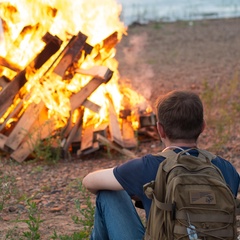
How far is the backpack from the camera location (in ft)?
10.4

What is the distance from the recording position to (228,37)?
1641 centimetres

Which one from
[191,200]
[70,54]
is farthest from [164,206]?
[70,54]

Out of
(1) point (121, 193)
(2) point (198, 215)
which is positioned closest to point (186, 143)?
(2) point (198, 215)

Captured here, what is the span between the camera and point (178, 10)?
22.8 m

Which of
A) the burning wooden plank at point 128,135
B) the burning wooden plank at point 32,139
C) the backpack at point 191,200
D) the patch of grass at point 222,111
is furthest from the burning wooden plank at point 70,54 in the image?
the backpack at point 191,200

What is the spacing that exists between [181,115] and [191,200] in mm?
445

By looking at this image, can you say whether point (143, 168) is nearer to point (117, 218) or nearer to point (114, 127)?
point (117, 218)

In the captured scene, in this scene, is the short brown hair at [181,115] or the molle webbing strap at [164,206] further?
the short brown hair at [181,115]

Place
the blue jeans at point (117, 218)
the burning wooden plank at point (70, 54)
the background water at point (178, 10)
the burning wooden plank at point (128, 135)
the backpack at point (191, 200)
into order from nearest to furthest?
the backpack at point (191, 200) < the blue jeans at point (117, 218) < the burning wooden plank at point (70, 54) < the burning wooden plank at point (128, 135) < the background water at point (178, 10)

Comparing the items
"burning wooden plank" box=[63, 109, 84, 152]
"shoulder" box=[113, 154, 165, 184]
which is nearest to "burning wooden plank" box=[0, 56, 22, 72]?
"burning wooden plank" box=[63, 109, 84, 152]

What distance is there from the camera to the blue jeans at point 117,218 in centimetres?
373

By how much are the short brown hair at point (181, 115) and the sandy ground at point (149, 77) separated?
1.87 metres

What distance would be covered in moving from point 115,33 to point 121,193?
4.03m

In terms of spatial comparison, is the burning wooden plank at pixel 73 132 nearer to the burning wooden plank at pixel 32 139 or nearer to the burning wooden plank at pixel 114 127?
the burning wooden plank at pixel 32 139
